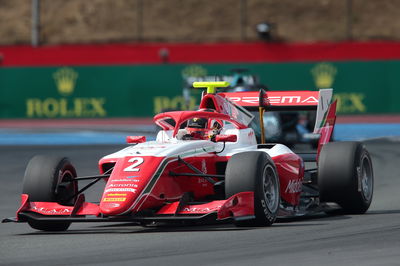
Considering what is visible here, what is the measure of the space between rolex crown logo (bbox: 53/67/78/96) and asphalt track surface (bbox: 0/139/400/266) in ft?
79.3

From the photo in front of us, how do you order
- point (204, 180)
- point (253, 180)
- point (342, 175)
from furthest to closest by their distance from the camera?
point (342, 175), point (204, 180), point (253, 180)

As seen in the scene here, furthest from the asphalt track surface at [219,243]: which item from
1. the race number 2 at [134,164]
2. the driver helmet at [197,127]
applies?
the driver helmet at [197,127]

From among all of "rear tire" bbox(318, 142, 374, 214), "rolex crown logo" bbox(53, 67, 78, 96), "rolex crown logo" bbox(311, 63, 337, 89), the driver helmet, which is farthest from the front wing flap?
"rolex crown logo" bbox(311, 63, 337, 89)

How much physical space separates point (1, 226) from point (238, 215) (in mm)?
2758

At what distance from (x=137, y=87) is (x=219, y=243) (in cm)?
2718

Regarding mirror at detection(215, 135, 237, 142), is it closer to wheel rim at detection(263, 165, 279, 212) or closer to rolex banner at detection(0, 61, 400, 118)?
wheel rim at detection(263, 165, 279, 212)

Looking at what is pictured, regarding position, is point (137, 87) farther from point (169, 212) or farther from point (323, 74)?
point (169, 212)

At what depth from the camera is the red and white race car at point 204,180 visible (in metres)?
8.98

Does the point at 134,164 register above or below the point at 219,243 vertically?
above

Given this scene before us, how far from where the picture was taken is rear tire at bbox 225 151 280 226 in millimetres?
9031

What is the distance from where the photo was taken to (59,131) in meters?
30.7

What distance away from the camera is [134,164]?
9.09 meters

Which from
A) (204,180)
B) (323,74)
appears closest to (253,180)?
(204,180)

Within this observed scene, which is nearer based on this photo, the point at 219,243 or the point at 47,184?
the point at 219,243
